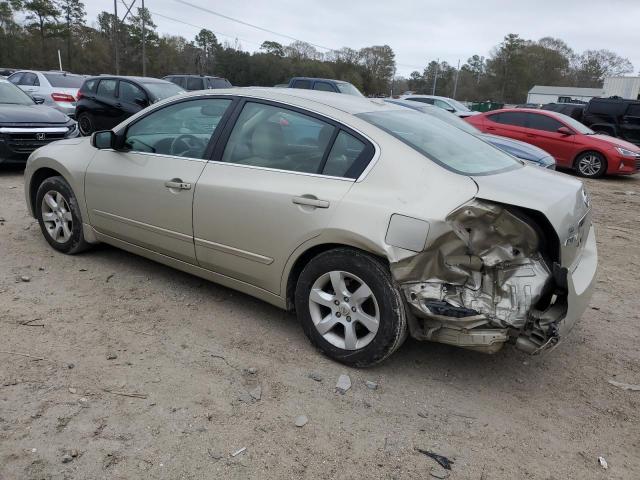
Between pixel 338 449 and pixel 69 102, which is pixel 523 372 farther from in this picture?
pixel 69 102

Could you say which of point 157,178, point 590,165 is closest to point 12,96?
point 157,178

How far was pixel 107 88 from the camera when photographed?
1202cm

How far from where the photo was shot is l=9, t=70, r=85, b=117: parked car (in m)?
13.4

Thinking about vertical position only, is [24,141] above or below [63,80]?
below

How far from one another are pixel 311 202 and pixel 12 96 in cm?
→ 830

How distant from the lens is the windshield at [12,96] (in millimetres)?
8781

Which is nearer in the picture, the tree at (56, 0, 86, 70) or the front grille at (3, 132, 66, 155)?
the front grille at (3, 132, 66, 155)

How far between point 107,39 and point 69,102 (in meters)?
53.4

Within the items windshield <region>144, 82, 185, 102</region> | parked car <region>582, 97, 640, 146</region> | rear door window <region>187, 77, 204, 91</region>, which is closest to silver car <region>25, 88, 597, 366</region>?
windshield <region>144, 82, 185, 102</region>

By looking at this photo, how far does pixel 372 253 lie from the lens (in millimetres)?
2875

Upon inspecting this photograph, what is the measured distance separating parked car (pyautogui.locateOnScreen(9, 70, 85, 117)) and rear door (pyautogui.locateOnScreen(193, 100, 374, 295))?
11.5 metres

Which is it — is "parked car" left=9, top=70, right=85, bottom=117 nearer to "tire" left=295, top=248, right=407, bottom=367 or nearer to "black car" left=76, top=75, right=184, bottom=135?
"black car" left=76, top=75, right=184, bottom=135

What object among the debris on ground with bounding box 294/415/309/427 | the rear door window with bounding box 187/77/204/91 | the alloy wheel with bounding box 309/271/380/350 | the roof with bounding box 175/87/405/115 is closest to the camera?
the debris on ground with bounding box 294/415/309/427

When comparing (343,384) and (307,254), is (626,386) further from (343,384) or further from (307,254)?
(307,254)
